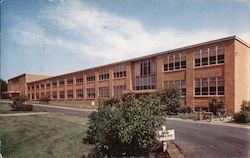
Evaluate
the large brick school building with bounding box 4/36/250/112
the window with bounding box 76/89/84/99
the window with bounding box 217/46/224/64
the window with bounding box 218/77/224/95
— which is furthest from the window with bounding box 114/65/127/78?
the window with bounding box 218/77/224/95

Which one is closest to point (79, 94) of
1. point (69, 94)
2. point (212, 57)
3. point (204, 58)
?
point (69, 94)

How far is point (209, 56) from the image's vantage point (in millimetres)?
27766

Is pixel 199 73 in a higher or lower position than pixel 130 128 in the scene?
higher

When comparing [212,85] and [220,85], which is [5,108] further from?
[212,85]

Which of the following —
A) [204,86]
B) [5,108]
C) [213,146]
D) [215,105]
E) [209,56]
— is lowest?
[213,146]

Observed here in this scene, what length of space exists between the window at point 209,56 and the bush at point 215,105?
333 centimetres

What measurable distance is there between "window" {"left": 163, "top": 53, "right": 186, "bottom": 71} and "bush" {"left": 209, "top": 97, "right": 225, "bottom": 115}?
4.53 metres

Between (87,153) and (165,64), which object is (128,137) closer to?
(87,153)

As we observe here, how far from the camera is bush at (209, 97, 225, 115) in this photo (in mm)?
26984

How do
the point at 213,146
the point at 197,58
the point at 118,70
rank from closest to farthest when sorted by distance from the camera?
the point at 213,146, the point at 118,70, the point at 197,58

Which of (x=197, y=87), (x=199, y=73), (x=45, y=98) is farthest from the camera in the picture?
(x=197, y=87)

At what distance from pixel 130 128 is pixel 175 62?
2234 centimetres

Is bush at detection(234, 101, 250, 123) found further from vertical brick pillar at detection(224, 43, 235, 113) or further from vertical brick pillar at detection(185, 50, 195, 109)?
vertical brick pillar at detection(185, 50, 195, 109)

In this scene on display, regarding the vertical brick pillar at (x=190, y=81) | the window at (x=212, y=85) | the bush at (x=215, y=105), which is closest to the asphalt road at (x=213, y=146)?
the bush at (x=215, y=105)
